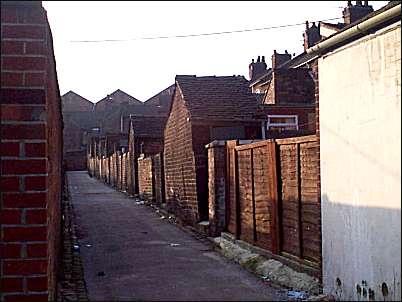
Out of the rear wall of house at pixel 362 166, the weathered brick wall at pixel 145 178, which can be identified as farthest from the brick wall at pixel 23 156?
the weathered brick wall at pixel 145 178

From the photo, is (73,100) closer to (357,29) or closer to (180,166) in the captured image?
(180,166)

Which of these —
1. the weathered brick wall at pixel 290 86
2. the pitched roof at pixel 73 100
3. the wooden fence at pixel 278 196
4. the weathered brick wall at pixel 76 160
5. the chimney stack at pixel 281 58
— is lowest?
the wooden fence at pixel 278 196

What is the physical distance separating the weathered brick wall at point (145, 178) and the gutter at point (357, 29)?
57.9 ft

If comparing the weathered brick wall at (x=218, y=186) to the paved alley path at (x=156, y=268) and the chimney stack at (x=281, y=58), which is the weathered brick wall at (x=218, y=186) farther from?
the chimney stack at (x=281, y=58)

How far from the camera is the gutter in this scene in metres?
5.54

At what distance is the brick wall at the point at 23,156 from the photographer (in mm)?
4496

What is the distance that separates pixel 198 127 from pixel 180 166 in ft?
5.66

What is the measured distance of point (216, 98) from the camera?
17.6 m

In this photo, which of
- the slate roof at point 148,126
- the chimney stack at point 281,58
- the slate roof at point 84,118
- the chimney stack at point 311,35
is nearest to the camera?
the chimney stack at point 311,35

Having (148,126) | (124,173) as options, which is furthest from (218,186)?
(124,173)

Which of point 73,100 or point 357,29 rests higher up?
point 73,100

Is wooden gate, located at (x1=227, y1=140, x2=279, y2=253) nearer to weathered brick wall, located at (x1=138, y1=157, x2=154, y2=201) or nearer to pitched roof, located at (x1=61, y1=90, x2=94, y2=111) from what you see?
weathered brick wall, located at (x1=138, y1=157, x2=154, y2=201)

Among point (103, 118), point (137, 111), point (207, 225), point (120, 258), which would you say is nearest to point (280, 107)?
point (207, 225)

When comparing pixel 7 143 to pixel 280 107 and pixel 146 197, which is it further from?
pixel 146 197
